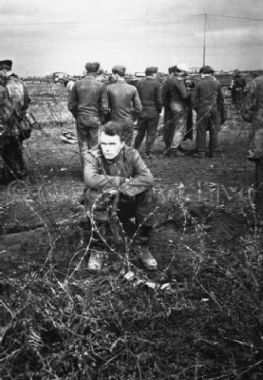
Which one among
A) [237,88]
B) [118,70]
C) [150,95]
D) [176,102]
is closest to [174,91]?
[176,102]

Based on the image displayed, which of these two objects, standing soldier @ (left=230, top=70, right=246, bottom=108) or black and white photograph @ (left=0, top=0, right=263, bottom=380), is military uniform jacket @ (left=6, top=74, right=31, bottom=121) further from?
standing soldier @ (left=230, top=70, right=246, bottom=108)

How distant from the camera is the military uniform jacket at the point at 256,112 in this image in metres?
5.07

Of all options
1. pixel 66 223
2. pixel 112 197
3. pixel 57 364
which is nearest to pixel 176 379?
pixel 57 364

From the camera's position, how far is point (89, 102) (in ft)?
24.2

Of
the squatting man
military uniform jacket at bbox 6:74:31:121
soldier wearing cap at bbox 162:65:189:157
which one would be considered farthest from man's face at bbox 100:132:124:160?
soldier wearing cap at bbox 162:65:189:157

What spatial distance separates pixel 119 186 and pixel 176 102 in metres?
5.81

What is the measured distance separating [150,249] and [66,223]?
106 centimetres

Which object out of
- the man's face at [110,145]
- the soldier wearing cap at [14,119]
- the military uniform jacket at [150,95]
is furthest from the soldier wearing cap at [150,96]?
the man's face at [110,145]

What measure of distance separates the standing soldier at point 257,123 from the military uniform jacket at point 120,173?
156 centimetres

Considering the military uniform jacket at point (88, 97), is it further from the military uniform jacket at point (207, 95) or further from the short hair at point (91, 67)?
the military uniform jacket at point (207, 95)

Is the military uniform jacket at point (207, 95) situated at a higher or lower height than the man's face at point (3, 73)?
lower

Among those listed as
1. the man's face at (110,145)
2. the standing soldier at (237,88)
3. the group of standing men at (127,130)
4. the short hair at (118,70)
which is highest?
the short hair at (118,70)

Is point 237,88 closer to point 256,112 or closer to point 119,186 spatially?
point 256,112

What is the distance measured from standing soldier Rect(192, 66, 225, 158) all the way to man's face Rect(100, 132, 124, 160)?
16.0 ft
